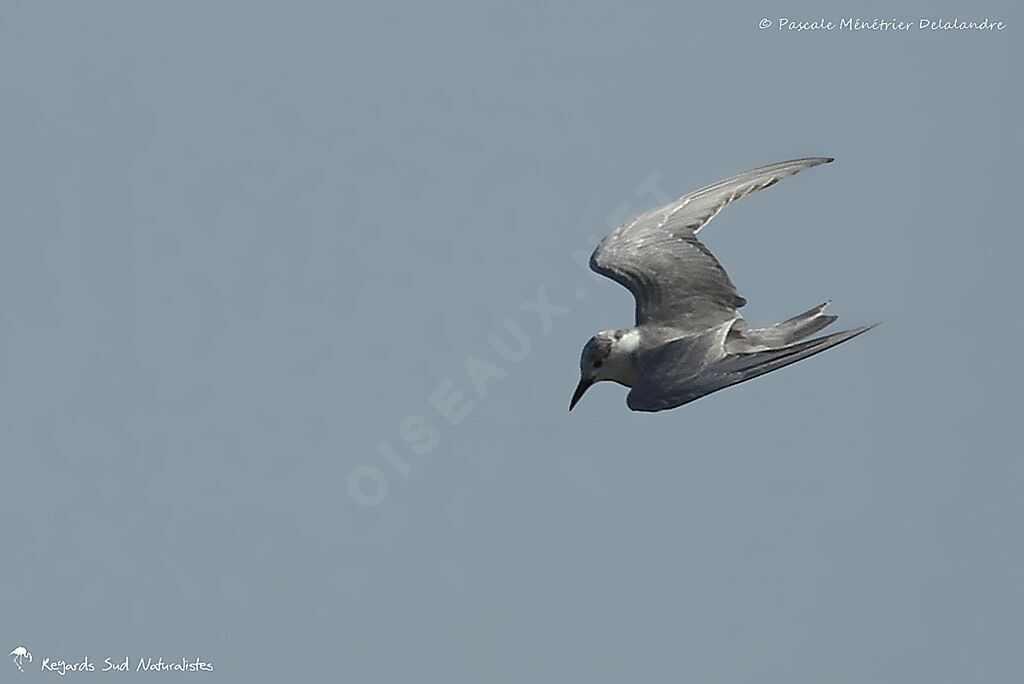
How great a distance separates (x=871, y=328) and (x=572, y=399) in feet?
19.8

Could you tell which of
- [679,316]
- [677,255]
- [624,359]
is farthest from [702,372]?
[677,255]

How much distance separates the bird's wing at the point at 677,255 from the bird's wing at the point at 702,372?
200 centimetres

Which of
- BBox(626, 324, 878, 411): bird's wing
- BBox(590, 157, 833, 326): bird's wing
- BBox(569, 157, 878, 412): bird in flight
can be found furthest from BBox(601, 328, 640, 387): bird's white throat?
BBox(626, 324, 878, 411): bird's wing

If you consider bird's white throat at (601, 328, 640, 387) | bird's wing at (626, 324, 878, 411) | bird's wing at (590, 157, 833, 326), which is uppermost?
bird's wing at (590, 157, 833, 326)

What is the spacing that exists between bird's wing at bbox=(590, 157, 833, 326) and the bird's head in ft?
2.21

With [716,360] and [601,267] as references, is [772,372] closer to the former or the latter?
[716,360]

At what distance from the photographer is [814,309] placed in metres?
22.5

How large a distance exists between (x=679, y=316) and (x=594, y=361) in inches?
41.4

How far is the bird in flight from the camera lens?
65.5 feet

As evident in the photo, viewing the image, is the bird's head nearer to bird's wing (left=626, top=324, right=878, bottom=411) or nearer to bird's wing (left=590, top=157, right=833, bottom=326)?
bird's wing (left=590, top=157, right=833, bottom=326)

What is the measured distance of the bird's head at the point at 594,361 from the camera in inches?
902

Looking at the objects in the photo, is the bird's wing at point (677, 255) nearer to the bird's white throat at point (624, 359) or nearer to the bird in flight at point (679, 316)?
the bird in flight at point (679, 316)

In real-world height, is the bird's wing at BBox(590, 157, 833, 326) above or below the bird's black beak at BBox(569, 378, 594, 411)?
above

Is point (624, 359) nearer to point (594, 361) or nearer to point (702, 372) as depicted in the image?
point (594, 361)
